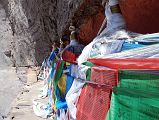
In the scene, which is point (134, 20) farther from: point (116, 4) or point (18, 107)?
point (18, 107)

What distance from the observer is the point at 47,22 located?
12.5 m

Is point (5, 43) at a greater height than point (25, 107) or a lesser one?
greater

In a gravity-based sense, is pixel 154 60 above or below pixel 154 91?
above

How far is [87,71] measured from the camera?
10.2 ft

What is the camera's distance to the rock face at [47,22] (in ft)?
11.5

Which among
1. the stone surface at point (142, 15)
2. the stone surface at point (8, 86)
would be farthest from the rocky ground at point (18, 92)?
the stone surface at point (142, 15)

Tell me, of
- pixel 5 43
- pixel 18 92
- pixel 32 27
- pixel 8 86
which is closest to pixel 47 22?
pixel 32 27

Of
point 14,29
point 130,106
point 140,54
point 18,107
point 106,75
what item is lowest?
point 18,107

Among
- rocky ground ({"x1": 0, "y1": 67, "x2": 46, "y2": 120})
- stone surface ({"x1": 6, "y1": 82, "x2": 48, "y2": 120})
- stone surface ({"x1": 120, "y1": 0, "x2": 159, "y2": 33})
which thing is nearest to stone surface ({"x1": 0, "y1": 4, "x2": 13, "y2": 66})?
rocky ground ({"x1": 0, "y1": 67, "x2": 46, "y2": 120})

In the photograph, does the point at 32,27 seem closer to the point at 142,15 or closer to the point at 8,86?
the point at 8,86

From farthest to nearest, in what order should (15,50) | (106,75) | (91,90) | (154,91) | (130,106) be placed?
1. (15,50)
2. (91,90)
3. (106,75)
4. (130,106)
5. (154,91)

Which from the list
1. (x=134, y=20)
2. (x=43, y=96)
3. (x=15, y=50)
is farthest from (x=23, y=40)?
(x=134, y=20)

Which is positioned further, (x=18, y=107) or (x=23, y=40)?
(x=23, y=40)

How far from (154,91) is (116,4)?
1.88 metres
